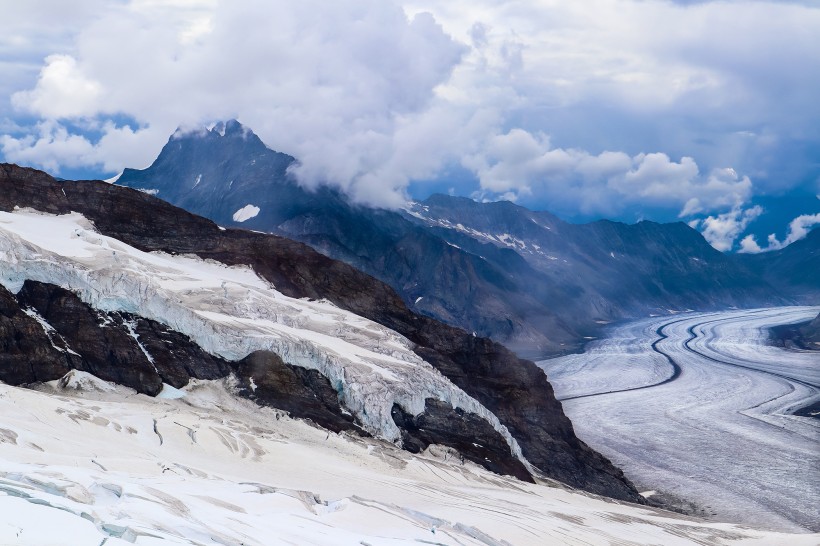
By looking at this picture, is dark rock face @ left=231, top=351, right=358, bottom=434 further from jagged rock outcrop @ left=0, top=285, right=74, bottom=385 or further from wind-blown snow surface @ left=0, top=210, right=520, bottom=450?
jagged rock outcrop @ left=0, top=285, right=74, bottom=385

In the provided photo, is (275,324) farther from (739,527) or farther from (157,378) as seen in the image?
(739,527)

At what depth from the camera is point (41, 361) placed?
4406cm

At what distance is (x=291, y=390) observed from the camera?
50.0 metres

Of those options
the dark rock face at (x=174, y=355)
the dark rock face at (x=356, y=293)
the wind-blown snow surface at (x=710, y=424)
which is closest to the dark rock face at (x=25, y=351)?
the dark rock face at (x=174, y=355)

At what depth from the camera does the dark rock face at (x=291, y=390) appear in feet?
160

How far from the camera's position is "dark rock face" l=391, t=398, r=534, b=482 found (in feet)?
172

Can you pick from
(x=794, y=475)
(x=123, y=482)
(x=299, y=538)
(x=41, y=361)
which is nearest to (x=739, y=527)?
(x=794, y=475)

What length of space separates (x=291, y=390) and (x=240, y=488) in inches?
845

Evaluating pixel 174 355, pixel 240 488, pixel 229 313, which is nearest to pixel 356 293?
pixel 229 313

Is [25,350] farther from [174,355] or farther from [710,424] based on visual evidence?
[710,424]

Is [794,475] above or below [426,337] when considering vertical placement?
below

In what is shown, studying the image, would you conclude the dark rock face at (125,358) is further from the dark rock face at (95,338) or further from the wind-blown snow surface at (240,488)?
the wind-blown snow surface at (240,488)

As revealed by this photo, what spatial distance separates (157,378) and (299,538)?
28354 mm

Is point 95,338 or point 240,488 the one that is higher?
point 95,338
